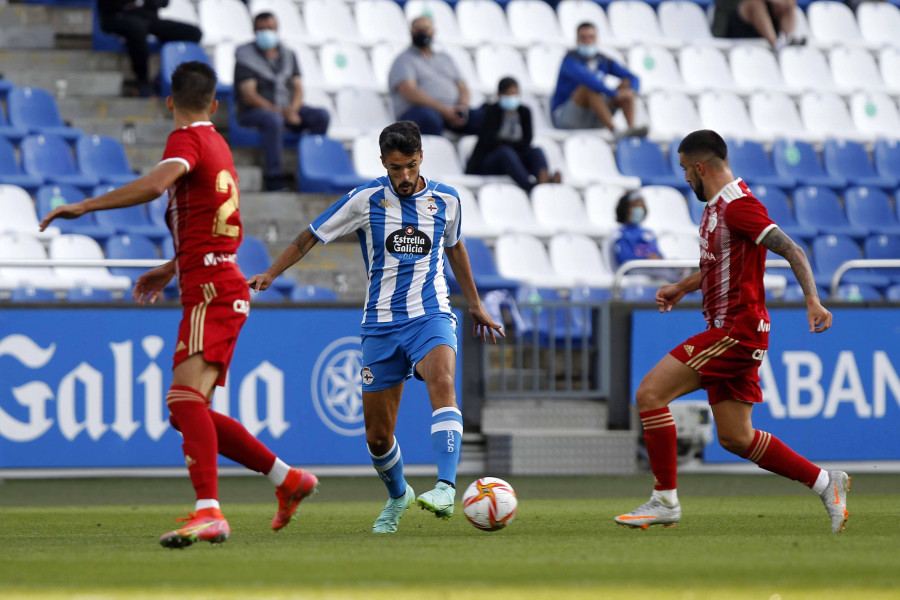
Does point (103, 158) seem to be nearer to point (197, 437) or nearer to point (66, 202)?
point (66, 202)

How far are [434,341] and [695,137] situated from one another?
5.57 feet

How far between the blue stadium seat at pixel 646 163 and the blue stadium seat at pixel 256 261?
17.4 feet

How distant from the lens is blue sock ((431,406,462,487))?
653 centimetres

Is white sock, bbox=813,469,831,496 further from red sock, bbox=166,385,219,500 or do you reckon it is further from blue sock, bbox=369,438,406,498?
red sock, bbox=166,385,219,500

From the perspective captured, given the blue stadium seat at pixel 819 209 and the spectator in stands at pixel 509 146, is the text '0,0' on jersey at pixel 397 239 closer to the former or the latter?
the spectator in stands at pixel 509 146

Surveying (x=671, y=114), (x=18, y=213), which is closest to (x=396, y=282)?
(x=18, y=213)

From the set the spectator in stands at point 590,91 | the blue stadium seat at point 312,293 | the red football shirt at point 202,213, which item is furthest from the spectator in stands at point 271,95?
the red football shirt at point 202,213

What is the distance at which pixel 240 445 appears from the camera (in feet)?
20.3

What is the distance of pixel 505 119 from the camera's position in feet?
49.0

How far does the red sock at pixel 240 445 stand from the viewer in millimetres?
6168

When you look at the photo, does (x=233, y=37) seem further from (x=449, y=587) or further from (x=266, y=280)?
(x=449, y=587)

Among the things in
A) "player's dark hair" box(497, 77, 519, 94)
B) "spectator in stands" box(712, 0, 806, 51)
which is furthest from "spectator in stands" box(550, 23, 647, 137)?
"spectator in stands" box(712, 0, 806, 51)

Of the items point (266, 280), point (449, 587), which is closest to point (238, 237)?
point (266, 280)

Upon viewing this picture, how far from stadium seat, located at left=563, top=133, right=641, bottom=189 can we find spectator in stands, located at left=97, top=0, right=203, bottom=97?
15.1 ft
